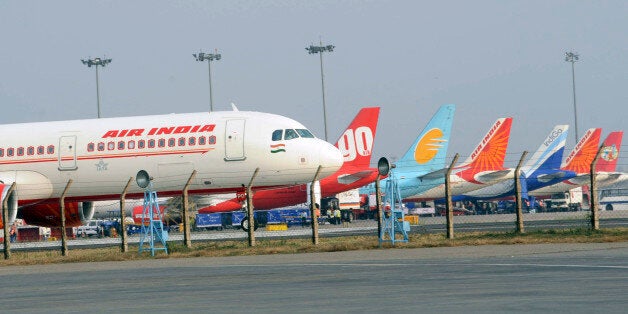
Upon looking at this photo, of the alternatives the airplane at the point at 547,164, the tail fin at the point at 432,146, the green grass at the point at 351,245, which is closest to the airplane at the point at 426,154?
the tail fin at the point at 432,146

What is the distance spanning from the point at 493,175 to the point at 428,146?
9.81m

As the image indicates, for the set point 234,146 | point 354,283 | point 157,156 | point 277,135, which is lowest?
point 354,283

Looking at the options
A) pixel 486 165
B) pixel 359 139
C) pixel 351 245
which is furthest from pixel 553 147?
pixel 351 245

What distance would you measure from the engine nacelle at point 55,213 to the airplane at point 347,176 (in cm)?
1015

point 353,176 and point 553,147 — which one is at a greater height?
point 553,147

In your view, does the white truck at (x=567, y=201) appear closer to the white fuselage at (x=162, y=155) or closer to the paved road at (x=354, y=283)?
the white fuselage at (x=162, y=155)

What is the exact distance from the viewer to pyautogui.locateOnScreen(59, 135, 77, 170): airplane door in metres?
46.4

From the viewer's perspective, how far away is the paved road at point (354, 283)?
51.4 feet

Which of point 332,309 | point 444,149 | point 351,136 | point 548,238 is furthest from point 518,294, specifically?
point 444,149

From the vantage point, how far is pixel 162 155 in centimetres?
4531

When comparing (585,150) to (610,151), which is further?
(585,150)

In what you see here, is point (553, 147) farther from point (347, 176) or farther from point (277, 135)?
point (277, 135)

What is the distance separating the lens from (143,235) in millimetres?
35375

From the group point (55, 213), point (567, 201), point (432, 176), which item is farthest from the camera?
point (567, 201)
